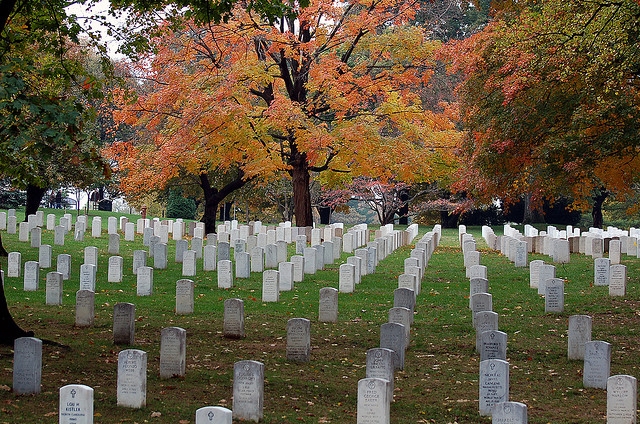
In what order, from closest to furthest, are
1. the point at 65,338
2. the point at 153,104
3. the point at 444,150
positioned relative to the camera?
the point at 65,338
the point at 153,104
the point at 444,150

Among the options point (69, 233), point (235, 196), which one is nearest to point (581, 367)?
point (69, 233)

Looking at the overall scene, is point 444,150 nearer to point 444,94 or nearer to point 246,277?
point 246,277

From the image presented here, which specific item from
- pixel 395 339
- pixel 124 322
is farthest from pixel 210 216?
pixel 395 339

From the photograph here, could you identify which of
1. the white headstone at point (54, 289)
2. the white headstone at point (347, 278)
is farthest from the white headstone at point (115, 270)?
the white headstone at point (347, 278)

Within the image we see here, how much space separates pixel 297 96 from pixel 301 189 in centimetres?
368

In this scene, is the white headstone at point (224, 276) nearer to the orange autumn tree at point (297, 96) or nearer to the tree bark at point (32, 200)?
the orange autumn tree at point (297, 96)

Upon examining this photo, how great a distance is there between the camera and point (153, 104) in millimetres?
29203

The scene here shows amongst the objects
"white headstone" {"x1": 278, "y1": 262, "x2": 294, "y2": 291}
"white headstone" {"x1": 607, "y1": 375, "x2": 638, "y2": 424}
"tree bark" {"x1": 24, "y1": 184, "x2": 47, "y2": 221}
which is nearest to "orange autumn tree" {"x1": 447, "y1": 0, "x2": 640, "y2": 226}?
"white headstone" {"x1": 278, "y1": 262, "x2": 294, "y2": 291}

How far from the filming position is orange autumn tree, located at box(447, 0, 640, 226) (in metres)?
15.2

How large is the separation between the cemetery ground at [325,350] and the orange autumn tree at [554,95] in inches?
112

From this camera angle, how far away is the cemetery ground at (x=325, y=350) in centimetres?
932

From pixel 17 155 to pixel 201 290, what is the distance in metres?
6.96

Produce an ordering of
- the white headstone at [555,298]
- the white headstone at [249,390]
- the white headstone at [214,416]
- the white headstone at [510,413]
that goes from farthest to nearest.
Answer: the white headstone at [555,298]
the white headstone at [249,390]
the white headstone at [510,413]
the white headstone at [214,416]

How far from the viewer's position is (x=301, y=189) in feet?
108
